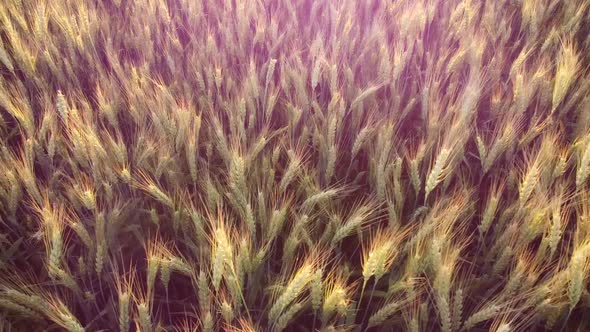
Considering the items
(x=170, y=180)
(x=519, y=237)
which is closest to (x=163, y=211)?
(x=170, y=180)

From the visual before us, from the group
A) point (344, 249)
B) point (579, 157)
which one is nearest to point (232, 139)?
point (344, 249)

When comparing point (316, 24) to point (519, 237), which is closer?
point (519, 237)

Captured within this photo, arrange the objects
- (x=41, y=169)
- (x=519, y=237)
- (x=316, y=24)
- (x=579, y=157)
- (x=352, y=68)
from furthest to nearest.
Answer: (x=316, y=24)
(x=352, y=68)
(x=41, y=169)
(x=579, y=157)
(x=519, y=237)

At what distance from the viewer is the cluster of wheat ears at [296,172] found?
0.98 m

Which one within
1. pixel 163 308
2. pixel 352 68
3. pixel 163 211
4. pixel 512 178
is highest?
pixel 352 68

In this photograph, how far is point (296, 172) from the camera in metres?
1.18

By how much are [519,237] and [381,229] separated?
292mm

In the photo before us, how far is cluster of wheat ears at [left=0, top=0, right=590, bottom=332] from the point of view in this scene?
3.20 ft

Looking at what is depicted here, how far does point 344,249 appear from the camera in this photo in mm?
1197

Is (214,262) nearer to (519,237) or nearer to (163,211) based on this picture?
(163,211)

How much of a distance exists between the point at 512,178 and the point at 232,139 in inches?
27.7

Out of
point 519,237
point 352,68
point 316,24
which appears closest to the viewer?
point 519,237

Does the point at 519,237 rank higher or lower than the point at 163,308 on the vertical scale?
higher

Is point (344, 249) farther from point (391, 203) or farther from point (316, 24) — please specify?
point (316, 24)
